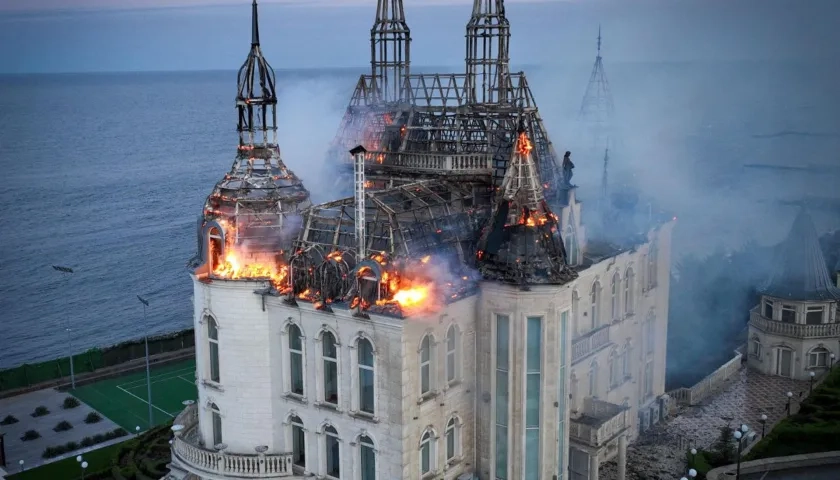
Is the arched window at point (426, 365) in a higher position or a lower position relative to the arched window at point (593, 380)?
higher

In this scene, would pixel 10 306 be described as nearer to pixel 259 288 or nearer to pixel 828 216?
pixel 259 288

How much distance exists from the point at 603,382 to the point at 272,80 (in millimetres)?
23290

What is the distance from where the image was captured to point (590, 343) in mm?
46688

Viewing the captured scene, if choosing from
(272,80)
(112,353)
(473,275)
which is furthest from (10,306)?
(473,275)

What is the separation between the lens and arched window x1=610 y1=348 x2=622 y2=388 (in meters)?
50.0

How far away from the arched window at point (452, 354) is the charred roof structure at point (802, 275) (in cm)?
3458

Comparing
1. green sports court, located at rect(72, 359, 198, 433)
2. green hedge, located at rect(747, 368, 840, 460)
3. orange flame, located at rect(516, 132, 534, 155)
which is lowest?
green sports court, located at rect(72, 359, 198, 433)

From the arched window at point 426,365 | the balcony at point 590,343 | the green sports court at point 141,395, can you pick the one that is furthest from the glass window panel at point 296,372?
the green sports court at point 141,395

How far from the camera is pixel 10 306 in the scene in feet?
342

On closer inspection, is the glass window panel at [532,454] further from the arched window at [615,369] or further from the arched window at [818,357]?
the arched window at [818,357]

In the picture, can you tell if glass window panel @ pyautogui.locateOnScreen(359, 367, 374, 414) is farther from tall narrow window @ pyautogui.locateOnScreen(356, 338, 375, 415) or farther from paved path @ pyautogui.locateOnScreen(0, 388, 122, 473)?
paved path @ pyautogui.locateOnScreen(0, 388, 122, 473)

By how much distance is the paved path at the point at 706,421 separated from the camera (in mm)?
48438

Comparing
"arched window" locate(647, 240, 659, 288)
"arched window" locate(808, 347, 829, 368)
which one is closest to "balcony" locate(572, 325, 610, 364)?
"arched window" locate(647, 240, 659, 288)

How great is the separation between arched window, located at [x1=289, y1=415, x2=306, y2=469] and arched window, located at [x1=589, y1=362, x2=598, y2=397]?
15.8 meters
